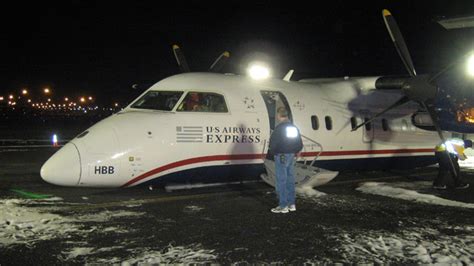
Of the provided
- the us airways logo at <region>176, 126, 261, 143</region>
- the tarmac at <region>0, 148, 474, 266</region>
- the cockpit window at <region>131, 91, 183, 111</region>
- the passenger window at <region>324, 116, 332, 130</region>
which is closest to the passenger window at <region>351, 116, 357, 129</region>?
the passenger window at <region>324, 116, 332, 130</region>

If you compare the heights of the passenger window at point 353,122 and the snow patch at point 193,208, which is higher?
the passenger window at point 353,122

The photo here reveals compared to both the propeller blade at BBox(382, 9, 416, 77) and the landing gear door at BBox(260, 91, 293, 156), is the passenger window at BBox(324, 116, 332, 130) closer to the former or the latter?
the landing gear door at BBox(260, 91, 293, 156)

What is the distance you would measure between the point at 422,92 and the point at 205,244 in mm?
7887

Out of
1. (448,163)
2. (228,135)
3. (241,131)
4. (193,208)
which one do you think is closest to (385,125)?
(448,163)

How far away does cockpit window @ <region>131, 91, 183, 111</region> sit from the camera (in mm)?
10539

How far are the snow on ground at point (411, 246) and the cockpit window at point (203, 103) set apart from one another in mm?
4645

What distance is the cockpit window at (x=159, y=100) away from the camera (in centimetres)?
1054

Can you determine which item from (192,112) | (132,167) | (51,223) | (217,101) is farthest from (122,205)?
(217,101)

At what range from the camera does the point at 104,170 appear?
9172mm

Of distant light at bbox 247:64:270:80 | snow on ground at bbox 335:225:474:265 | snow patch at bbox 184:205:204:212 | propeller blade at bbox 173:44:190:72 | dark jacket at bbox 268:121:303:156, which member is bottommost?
snow on ground at bbox 335:225:474:265

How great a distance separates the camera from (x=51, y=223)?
784 cm

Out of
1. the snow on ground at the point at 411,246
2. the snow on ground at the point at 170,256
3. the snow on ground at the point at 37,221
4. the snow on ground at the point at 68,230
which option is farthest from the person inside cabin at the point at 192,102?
the snow on ground at the point at 411,246

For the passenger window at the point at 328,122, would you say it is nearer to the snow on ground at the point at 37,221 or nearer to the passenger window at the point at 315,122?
the passenger window at the point at 315,122

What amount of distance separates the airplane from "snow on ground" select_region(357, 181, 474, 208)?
1.18 metres
